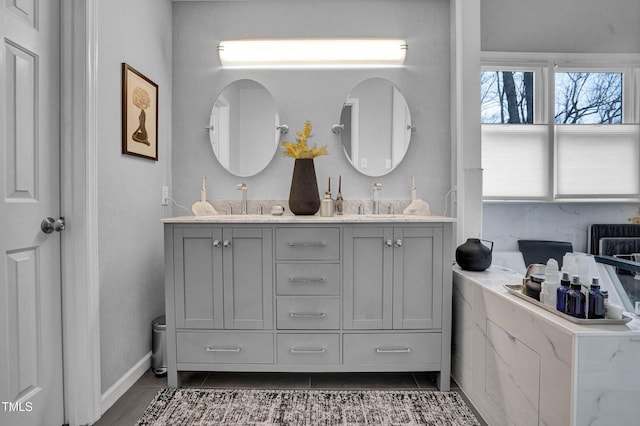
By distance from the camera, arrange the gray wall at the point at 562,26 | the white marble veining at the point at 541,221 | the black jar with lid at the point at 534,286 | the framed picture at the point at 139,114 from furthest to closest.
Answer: the white marble veining at the point at 541,221, the gray wall at the point at 562,26, the framed picture at the point at 139,114, the black jar with lid at the point at 534,286

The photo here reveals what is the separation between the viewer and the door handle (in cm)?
158

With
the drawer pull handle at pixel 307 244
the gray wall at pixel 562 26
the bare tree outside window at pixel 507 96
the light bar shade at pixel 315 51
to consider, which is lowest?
the drawer pull handle at pixel 307 244

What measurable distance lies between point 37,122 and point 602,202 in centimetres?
389

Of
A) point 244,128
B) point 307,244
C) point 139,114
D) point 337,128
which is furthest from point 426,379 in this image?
point 139,114

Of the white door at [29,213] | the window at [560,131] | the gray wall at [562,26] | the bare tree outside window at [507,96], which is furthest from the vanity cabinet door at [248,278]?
the gray wall at [562,26]

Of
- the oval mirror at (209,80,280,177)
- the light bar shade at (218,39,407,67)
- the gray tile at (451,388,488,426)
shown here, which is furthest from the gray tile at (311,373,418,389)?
the light bar shade at (218,39,407,67)

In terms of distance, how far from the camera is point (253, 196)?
2709 millimetres

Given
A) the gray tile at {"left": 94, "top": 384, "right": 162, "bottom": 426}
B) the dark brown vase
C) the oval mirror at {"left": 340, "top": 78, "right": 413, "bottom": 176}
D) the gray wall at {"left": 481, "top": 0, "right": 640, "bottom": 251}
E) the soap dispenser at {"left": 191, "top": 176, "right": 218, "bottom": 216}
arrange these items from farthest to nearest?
the gray wall at {"left": 481, "top": 0, "right": 640, "bottom": 251}
the oval mirror at {"left": 340, "top": 78, "right": 413, "bottom": 176}
the soap dispenser at {"left": 191, "top": 176, "right": 218, "bottom": 216}
the dark brown vase
the gray tile at {"left": 94, "top": 384, "right": 162, "bottom": 426}

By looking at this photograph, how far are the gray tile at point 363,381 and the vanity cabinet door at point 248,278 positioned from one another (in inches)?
18.3

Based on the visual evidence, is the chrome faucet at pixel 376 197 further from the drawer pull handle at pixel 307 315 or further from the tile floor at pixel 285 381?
the tile floor at pixel 285 381

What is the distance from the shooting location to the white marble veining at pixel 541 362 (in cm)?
118

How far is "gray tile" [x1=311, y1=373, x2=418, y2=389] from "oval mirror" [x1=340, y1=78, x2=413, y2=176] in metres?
1.32

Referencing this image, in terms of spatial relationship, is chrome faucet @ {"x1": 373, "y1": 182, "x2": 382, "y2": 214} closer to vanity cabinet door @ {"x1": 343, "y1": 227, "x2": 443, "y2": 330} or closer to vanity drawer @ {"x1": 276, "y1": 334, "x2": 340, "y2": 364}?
vanity cabinet door @ {"x1": 343, "y1": 227, "x2": 443, "y2": 330}

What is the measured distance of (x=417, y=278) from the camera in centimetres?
208
